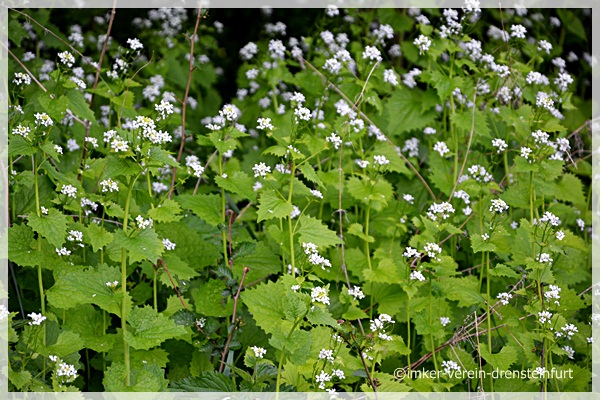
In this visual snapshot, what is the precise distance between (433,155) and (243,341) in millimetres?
1665

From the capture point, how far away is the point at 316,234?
3.17m

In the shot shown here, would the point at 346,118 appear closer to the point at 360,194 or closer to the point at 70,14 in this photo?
the point at 360,194

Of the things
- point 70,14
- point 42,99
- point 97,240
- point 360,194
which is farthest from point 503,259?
point 70,14

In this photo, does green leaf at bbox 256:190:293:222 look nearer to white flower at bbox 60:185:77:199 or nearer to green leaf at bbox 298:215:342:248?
green leaf at bbox 298:215:342:248

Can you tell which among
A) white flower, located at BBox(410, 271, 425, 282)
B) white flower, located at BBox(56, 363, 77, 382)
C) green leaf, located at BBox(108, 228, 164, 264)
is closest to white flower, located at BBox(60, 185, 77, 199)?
green leaf, located at BBox(108, 228, 164, 264)

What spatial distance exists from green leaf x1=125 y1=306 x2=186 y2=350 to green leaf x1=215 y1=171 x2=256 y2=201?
658 mm

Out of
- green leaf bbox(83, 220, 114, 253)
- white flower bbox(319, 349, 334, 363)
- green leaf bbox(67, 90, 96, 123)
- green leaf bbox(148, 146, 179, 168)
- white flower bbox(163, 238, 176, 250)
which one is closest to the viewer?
green leaf bbox(148, 146, 179, 168)

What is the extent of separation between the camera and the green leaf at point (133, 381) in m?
2.68

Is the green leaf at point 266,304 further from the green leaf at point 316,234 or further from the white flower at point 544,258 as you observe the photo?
the white flower at point 544,258

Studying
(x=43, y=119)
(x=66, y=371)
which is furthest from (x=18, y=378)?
(x=43, y=119)

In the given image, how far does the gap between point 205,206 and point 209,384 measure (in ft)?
2.78

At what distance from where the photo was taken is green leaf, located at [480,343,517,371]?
315 centimetres

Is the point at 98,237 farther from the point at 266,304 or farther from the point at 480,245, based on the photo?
the point at 480,245

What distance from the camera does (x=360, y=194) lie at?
3645mm
